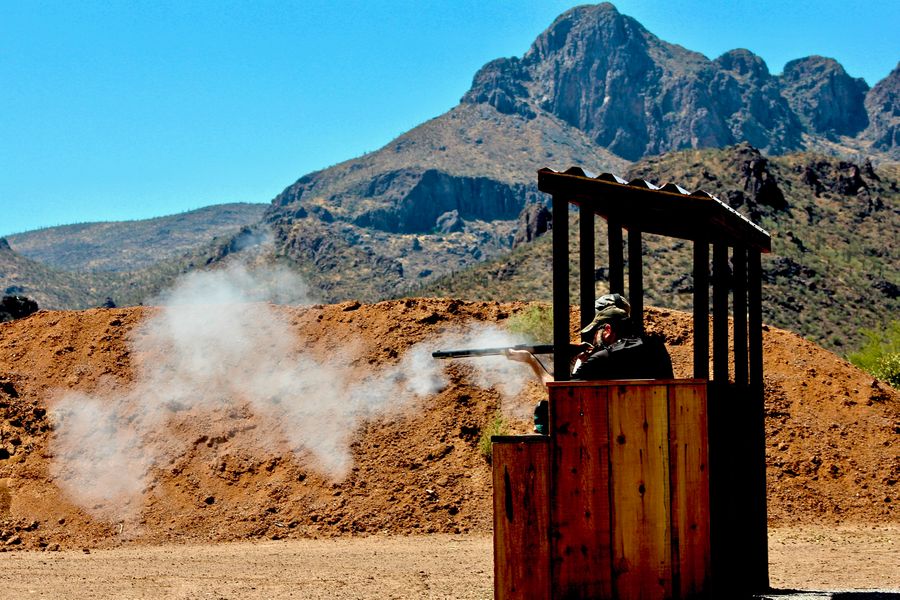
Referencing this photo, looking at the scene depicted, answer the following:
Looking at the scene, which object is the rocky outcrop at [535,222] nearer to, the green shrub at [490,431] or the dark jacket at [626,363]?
the green shrub at [490,431]

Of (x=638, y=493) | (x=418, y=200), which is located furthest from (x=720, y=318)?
(x=418, y=200)

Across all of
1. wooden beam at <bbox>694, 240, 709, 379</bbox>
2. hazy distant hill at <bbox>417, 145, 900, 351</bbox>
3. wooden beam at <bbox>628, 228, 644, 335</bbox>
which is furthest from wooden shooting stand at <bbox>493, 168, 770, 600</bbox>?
hazy distant hill at <bbox>417, 145, 900, 351</bbox>

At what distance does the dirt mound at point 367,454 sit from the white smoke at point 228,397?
0.09 metres

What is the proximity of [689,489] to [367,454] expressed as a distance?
9.54 meters

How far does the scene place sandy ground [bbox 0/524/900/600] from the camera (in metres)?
9.43

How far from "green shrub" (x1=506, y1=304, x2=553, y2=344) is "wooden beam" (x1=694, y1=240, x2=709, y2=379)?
10.1 metres

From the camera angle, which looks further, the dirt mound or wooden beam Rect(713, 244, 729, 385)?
the dirt mound

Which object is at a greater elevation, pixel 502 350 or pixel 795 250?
pixel 795 250

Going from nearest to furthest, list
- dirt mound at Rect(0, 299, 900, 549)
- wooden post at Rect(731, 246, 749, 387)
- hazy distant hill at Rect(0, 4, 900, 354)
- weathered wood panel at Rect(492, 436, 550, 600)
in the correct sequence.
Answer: weathered wood panel at Rect(492, 436, 550, 600) < wooden post at Rect(731, 246, 749, 387) < dirt mound at Rect(0, 299, 900, 549) < hazy distant hill at Rect(0, 4, 900, 354)

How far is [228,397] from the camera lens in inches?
672

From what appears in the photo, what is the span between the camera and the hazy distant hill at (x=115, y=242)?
17588cm

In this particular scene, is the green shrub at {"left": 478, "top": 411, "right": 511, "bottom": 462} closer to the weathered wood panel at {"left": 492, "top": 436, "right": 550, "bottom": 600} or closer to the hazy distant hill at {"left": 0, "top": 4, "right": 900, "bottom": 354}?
the weathered wood panel at {"left": 492, "top": 436, "right": 550, "bottom": 600}

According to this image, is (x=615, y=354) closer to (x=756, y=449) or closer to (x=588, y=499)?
(x=588, y=499)

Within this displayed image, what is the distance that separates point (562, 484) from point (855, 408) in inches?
433
